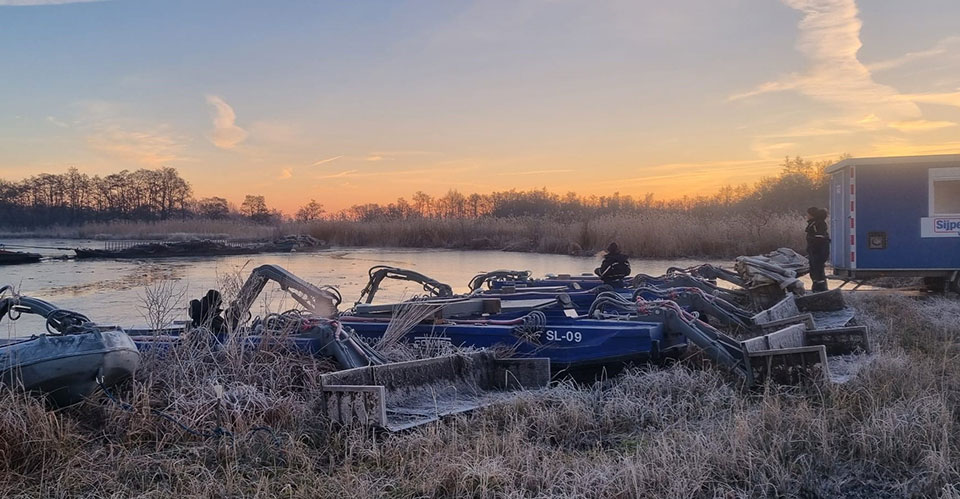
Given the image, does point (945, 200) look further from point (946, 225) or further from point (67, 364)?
point (67, 364)

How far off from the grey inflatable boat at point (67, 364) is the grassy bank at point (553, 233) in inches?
924

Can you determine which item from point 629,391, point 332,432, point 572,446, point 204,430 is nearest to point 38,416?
point 204,430

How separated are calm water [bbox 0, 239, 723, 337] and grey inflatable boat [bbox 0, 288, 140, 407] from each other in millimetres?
2084

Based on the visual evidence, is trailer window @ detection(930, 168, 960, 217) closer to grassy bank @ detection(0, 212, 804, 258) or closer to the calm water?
the calm water

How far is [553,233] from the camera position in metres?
33.7

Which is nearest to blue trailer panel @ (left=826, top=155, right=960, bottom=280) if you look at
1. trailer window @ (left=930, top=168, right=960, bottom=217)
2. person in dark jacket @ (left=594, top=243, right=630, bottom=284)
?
trailer window @ (left=930, top=168, right=960, bottom=217)

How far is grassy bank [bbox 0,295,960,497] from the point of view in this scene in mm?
3871

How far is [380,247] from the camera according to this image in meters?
38.7

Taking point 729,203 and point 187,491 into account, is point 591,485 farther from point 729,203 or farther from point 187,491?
point 729,203

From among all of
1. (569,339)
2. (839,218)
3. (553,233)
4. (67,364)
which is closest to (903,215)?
(839,218)

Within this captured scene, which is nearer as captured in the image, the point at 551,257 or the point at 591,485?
the point at 591,485

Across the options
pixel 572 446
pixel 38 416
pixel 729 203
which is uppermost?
pixel 729 203

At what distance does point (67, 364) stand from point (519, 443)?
326cm

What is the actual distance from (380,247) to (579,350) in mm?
32438
